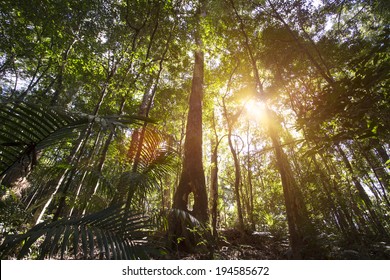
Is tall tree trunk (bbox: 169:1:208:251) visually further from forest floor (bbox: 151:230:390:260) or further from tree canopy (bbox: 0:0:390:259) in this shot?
forest floor (bbox: 151:230:390:260)

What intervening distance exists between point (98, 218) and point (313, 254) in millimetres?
4483

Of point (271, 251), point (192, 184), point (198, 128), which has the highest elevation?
point (198, 128)

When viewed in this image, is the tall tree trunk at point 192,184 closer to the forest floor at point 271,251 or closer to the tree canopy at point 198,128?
the tree canopy at point 198,128

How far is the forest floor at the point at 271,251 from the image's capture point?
12.2 feet

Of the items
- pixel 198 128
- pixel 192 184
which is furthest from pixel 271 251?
pixel 198 128

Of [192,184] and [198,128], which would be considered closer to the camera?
[192,184]

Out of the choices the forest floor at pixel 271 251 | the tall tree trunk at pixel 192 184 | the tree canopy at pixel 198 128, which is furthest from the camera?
the tall tree trunk at pixel 192 184

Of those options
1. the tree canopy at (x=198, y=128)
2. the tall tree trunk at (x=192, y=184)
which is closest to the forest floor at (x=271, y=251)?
the tree canopy at (x=198, y=128)

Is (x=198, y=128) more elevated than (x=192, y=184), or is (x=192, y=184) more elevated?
(x=198, y=128)

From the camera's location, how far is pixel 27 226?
471cm

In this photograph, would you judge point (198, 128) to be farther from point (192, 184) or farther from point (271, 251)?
point (271, 251)

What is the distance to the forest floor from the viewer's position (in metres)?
3.71

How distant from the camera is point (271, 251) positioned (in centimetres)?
516

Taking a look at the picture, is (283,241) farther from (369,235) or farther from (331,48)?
(331,48)
